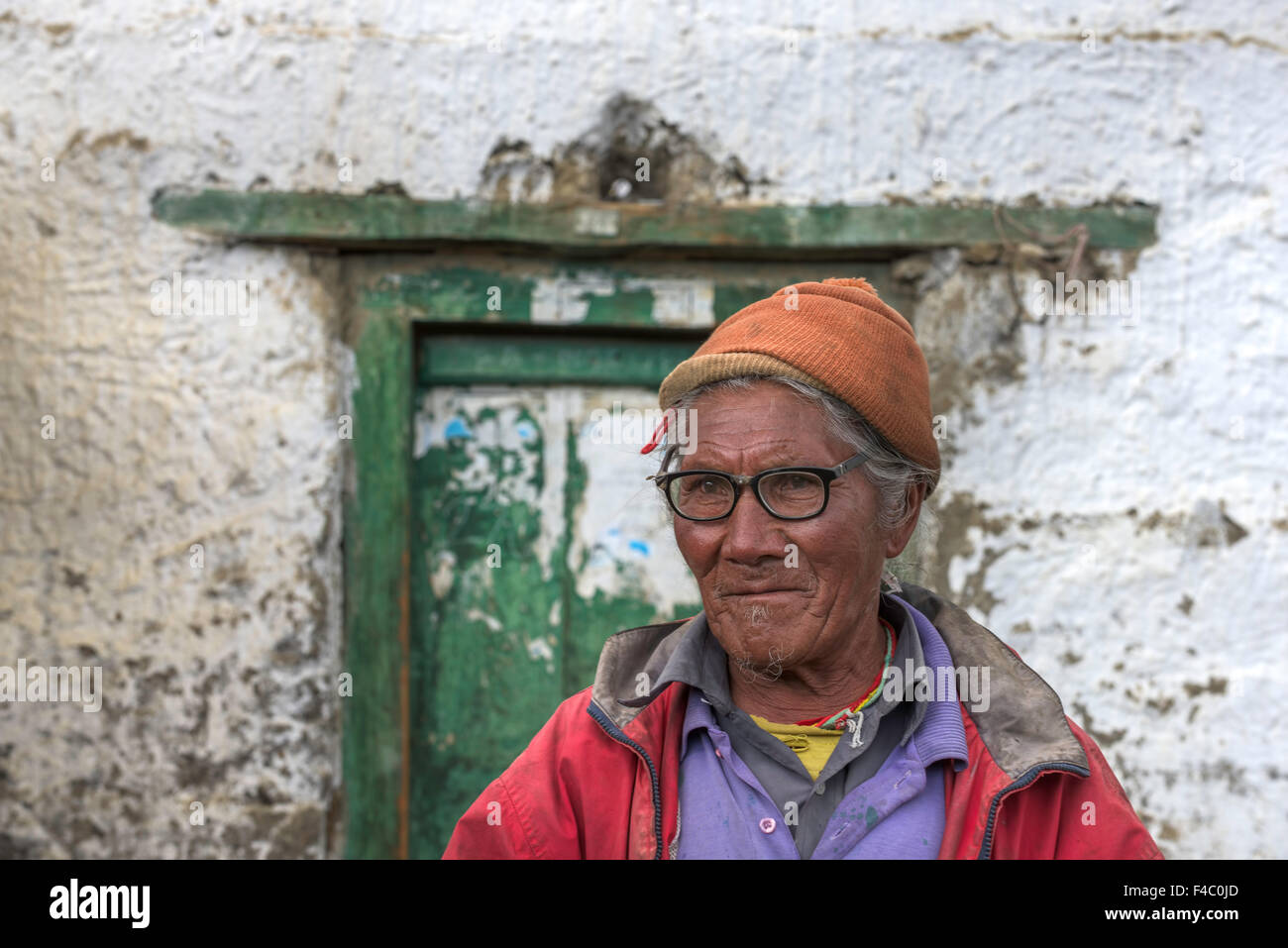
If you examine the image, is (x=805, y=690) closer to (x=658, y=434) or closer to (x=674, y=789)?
(x=674, y=789)

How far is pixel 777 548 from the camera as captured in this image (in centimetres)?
142

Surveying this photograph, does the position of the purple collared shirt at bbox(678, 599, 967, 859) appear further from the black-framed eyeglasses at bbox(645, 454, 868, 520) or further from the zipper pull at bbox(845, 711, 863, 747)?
the black-framed eyeglasses at bbox(645, 454, 868, 520)

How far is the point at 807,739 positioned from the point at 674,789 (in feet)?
0.75

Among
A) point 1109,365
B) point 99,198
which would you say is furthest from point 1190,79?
point 99,198

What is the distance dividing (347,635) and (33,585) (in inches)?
34.2

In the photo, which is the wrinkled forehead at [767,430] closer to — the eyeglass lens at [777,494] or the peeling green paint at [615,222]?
the eyeglass lens at [777,494]

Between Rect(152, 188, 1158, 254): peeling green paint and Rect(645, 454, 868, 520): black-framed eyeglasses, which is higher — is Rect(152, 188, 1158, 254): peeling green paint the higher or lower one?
the higher one

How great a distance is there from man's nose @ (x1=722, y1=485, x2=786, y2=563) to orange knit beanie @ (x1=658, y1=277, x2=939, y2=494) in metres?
0.20

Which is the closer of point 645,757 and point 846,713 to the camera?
point 645,757

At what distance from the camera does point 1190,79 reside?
108 inches

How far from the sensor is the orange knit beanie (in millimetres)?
1421

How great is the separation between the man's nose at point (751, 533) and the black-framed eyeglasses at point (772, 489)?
1 centimetres

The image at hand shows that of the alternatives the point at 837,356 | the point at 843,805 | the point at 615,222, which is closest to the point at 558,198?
the point at 615,222

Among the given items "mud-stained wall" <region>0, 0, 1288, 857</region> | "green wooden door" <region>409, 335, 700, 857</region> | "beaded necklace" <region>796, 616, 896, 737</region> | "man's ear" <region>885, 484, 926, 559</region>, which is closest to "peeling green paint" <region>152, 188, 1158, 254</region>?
"mud-stained wall" <region>0, 0, 1288, 857</region>
